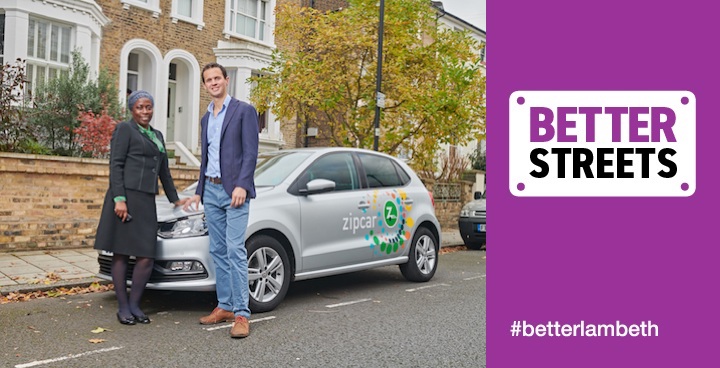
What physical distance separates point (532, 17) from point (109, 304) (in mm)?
6159

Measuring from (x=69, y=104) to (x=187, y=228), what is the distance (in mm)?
8940

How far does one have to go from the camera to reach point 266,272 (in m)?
6.39

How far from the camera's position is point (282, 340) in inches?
206

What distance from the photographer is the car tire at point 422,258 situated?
8328 millimetres

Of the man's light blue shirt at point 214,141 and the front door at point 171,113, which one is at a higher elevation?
the front door at point 171,113

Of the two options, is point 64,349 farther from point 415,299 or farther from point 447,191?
point 447,191

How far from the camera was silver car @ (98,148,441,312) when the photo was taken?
6.09m

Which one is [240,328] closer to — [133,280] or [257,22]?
[133,280]

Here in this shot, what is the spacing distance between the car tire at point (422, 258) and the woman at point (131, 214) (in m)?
3.43

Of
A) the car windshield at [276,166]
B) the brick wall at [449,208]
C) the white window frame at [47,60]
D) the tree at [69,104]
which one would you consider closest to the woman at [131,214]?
the car windshield at [276,166]

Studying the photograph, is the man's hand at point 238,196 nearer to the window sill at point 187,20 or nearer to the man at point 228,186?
the man at point 228,186

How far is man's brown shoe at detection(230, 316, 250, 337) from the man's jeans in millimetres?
65

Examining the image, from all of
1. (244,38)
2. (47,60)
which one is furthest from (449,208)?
(47,60)

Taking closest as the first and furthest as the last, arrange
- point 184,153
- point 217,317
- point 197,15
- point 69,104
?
point 217,317 → point 69,104 → point 184,153 → point 197,15
